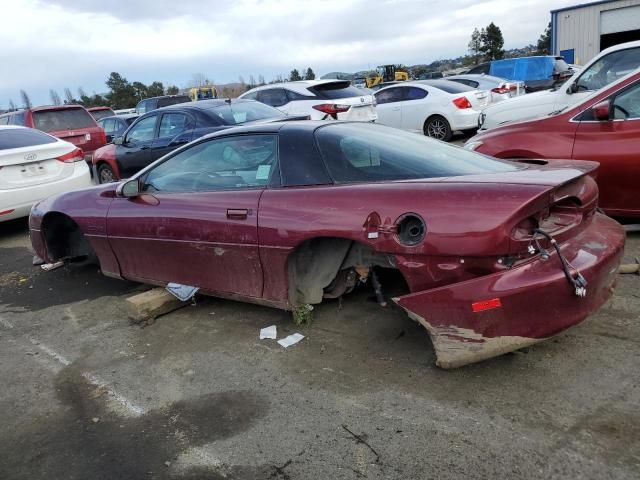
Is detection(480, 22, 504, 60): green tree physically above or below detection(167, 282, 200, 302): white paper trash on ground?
above

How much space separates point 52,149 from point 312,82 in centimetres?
549

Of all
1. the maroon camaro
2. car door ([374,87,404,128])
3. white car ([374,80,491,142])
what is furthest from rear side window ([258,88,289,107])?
the maroon camaro

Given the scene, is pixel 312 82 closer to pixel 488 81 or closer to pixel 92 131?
pixel 92 131

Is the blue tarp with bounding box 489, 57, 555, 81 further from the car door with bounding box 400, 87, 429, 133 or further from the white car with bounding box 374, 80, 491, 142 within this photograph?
the car door with bounding box 400, 87, 429, 133

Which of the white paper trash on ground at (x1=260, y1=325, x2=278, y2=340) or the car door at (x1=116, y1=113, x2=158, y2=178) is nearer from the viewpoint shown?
the white paper trash on ground at (x1=260, y1=325, x2=278, y2=340)

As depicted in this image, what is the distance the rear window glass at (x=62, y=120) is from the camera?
36.9ft

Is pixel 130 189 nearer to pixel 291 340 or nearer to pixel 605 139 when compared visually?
pixel 291 340

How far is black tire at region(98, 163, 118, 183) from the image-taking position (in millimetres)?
9450

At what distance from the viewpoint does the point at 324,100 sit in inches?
417

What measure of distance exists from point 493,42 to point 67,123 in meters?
54.6

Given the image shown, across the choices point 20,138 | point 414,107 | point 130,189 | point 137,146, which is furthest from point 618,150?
point 414,107

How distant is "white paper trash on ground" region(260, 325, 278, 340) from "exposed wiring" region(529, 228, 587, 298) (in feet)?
5.94

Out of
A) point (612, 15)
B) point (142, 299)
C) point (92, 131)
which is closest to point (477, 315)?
point (142, 299)

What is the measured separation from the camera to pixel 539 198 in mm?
2676
